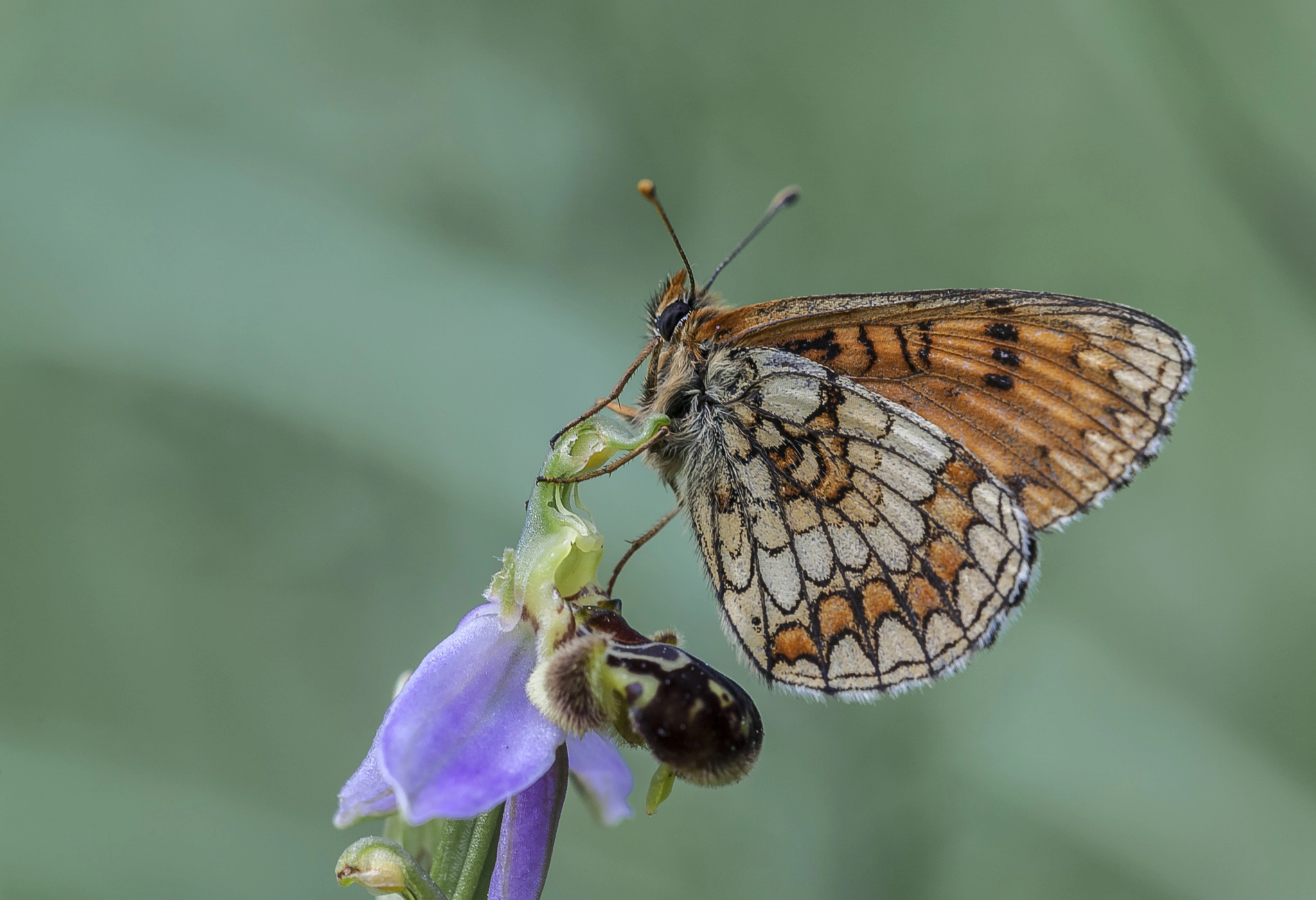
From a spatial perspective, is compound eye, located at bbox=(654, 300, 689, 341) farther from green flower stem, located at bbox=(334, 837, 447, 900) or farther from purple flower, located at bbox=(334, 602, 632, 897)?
green flower stem, located at bbox=(334, 837, 447, 900)

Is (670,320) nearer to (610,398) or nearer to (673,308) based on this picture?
(673,308)

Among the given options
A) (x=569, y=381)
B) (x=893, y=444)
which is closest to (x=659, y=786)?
(x=893, y=444)

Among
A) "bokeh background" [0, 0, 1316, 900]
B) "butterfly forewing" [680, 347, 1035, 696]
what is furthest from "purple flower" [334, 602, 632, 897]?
"bokeh background" [0, 0, 1316, 900]

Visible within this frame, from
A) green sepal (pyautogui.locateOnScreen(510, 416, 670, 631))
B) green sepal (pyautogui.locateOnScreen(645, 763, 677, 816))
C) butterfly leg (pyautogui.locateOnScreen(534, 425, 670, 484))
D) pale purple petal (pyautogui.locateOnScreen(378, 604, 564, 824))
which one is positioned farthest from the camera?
butterfly leg (pyautogui.locateOnScreen(534, 425, 670, 484))

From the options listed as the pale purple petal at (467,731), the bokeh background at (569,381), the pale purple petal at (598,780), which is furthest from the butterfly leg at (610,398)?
the bokeh background at (569,381)

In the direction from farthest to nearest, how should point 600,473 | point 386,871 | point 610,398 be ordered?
1. point 610,398
2. point 600,473
3. point 386,871

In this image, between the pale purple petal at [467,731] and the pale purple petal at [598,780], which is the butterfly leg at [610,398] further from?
the pale purple petal at [598,780]

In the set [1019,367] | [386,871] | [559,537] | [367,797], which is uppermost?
[1019,367]
